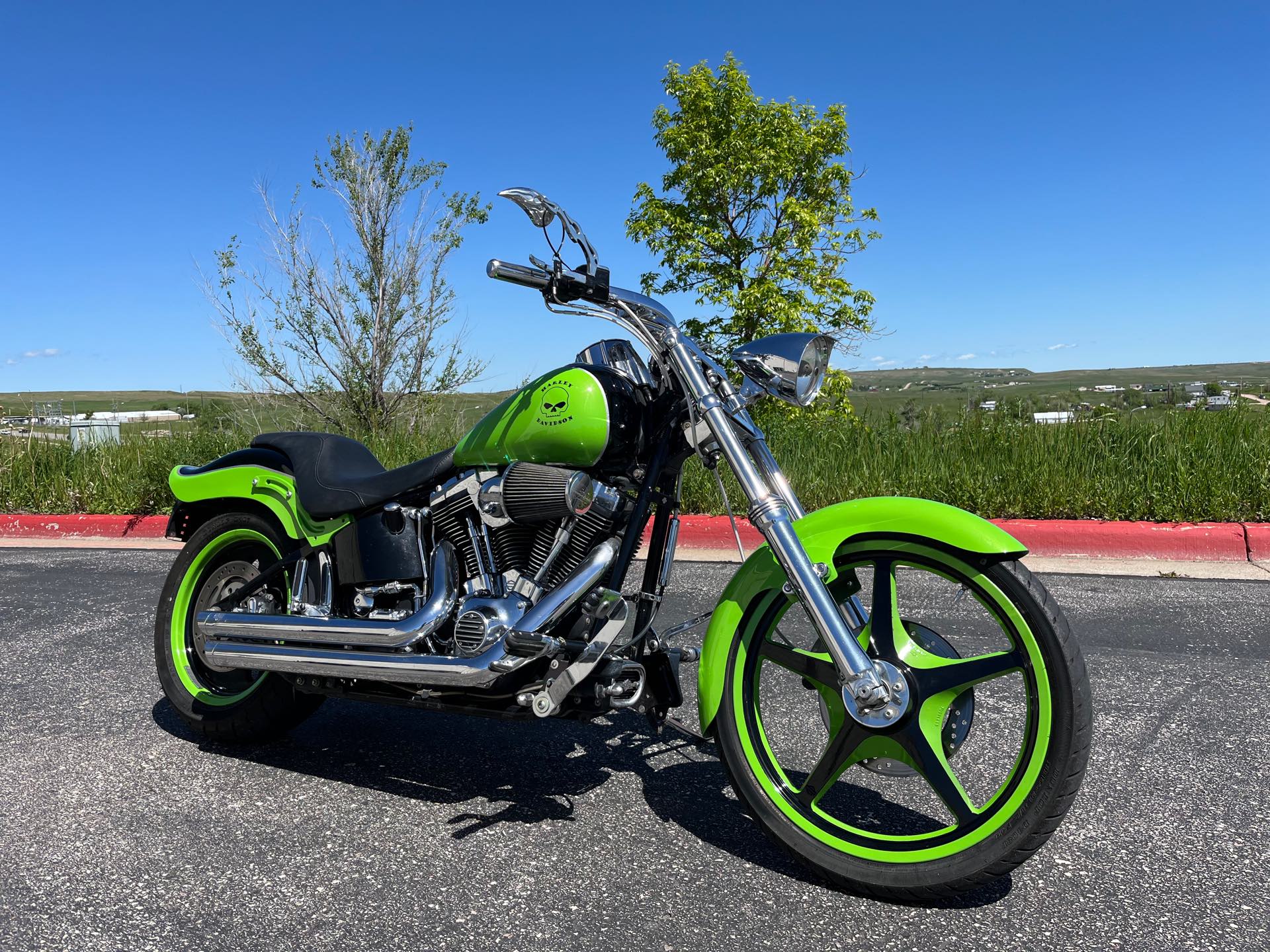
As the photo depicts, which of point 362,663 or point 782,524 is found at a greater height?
point 782,524

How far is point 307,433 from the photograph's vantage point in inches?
140

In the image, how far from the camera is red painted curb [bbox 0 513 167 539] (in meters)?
8.22

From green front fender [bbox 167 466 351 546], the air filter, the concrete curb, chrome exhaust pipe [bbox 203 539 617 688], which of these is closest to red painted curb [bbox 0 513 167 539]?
the concrete curb

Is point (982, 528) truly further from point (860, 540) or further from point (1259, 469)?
point (1259, 469)

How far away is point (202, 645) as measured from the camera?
11.4ft

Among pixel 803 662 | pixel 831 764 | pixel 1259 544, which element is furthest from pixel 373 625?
pixel 1259 544

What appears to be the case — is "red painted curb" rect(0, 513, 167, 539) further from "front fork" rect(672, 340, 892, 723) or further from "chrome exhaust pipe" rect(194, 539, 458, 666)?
"front fork" rect(672, 340, 892, 723)

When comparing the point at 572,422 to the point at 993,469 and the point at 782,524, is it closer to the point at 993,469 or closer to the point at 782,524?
the point at 782,524

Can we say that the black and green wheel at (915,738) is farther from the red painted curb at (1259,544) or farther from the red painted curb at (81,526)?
the red painted curb at (81,526)

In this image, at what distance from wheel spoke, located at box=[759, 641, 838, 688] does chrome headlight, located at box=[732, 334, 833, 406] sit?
0.65m

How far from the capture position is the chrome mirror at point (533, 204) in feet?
8.23

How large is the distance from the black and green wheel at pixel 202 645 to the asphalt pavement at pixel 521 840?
0.12 meters

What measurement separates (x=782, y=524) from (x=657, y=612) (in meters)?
0.54

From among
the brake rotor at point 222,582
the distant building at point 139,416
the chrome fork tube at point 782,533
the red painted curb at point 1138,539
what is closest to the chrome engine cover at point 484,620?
the chrome fork tube at point 782,533
